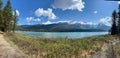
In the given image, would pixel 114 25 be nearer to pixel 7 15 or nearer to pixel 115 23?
pixel 115 23

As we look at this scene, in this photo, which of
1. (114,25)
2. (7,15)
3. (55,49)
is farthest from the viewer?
(114,25)

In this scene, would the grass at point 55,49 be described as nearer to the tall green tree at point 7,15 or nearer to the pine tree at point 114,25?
the tall green tree at point 7,15

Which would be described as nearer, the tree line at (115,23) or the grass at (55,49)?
the grass at (55,49)

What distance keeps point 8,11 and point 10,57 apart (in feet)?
189

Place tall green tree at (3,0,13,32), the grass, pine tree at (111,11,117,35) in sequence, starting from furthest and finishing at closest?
pine tree at (111,11,117,35) < tall green tree at (3,0,13,32) < the grass

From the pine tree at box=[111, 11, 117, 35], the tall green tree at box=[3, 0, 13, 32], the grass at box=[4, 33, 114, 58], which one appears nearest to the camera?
the grass at box=[4, 33, 114, 58]

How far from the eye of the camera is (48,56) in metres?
20.1

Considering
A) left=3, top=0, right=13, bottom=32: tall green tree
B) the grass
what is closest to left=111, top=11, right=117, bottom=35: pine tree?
left=3, top=0, right=13, bottom=32: tall green tree

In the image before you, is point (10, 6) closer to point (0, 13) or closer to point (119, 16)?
point (0, 13)

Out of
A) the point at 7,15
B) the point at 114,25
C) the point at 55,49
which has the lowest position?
the point at 55,49

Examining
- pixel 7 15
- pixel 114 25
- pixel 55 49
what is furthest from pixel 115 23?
pixel 55 49

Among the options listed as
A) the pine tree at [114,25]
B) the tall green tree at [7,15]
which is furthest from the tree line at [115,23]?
the tall green tree at [7,15]

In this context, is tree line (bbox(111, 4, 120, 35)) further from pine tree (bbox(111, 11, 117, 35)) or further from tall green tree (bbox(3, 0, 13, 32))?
tall green tree (bbox(3, 0, 13, 32))

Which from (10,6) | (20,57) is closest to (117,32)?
(10,6)
